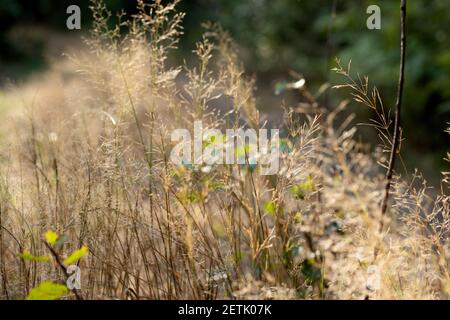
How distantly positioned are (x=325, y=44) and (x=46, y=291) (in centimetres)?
750

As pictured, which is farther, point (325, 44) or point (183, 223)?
point (325, 44)

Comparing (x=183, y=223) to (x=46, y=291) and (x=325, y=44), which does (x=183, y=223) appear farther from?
(x=325, y=44)

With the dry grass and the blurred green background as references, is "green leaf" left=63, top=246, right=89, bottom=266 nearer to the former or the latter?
the dry grass

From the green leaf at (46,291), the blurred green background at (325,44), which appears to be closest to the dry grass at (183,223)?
the green leaf at (46,291)

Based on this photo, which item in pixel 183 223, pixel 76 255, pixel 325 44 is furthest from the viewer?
pixel 325 44

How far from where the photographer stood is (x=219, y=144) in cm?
188

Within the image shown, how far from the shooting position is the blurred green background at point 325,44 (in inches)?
223

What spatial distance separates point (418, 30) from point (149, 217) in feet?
14.8

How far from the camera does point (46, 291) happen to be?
158cm

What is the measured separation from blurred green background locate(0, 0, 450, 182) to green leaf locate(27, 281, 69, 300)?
177 cm

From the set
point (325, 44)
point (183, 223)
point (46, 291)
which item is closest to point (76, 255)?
point (46, 291)

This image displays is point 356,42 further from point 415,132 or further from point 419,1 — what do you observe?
point 415,132

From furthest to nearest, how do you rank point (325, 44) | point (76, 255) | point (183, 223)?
point (325, 44) → point (183, 223) → point (76, 255)
